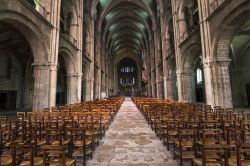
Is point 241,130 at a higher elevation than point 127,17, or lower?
lower

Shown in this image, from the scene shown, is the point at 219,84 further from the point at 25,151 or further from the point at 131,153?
the point at 25,151

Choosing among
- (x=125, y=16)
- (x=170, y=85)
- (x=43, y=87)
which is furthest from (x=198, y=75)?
(x=125, y=16)

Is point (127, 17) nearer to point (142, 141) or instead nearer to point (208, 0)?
point (208, 0)

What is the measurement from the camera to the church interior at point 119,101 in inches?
156

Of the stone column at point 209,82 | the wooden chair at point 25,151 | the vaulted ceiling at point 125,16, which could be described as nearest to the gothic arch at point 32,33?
the wooden chair at point 25,151

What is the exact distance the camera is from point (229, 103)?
11203mm

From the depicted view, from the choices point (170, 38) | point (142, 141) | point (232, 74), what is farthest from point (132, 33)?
point (142, 141)

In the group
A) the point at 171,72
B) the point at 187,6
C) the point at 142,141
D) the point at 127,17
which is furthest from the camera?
the point at 127,17

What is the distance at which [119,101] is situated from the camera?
65.3ft

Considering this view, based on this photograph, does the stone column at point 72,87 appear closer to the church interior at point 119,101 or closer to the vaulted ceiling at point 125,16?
the church interior at point 119,101

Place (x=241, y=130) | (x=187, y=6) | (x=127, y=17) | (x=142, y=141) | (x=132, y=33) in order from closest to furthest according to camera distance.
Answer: (x=241, y=130), (x=142, y=141), (x=187, y=6), (x=127, y=17), (x=132, y=33)

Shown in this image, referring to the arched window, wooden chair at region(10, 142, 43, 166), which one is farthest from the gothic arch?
the arched window

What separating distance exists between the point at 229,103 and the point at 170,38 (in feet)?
54.7

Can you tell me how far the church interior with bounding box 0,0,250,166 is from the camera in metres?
3.96
